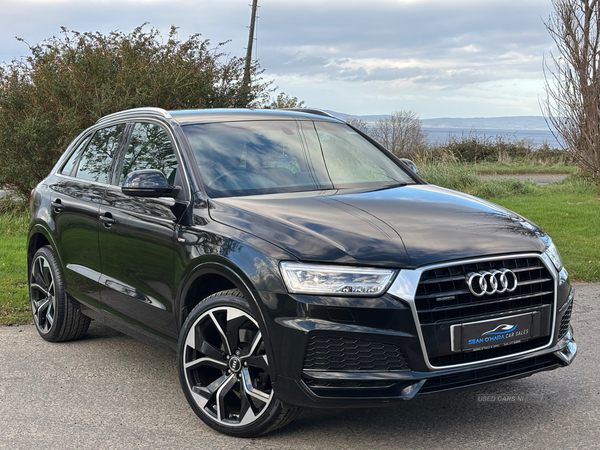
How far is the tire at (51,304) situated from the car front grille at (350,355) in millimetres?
2914

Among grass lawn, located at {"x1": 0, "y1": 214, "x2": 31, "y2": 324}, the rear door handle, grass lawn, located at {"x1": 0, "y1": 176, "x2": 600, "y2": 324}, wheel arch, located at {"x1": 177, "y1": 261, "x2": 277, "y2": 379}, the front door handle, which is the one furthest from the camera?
grass lawn, located at {"x1": 0, "y1": 176, "x2": 600, "y2": 324}

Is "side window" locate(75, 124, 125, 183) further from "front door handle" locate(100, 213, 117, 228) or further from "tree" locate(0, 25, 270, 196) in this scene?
"tree" locate(0, 25, 270, 196)

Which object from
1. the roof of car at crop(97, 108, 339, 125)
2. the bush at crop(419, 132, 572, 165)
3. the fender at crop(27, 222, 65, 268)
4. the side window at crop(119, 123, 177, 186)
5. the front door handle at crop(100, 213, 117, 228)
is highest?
the roof of car at crop(97, 108, 339, 125)

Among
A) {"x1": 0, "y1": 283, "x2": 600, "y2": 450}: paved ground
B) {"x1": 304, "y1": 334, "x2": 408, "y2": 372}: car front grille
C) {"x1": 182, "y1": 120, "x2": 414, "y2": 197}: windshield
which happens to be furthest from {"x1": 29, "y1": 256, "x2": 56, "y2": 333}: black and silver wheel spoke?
{"x1": 304, "y1": 334, "x2": 408, "y2": 372}: car front grille

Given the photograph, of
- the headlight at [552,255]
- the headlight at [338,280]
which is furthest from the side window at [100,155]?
the headlight at [552,255]

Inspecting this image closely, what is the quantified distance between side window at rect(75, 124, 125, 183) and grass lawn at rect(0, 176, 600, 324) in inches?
69.7

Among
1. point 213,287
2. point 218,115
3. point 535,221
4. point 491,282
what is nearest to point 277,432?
→ point 213,287

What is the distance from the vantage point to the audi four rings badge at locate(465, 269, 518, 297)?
3455 mm

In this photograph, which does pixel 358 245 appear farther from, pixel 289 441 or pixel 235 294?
pixel 289 441

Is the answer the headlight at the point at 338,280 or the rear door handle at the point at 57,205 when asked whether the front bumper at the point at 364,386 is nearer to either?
the headlight at the point at 338,280

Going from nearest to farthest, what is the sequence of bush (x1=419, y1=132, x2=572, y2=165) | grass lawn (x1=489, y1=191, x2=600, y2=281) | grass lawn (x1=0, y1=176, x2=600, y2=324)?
1. grass lawn (x1=0, y1=176, x2=600, y2=324)
2. grass lawn (x1=489, y1=191, x2=600, y2=281)
3. bush (x1=419, y1=132, x2=572, y2=165)

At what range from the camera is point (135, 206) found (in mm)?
4672

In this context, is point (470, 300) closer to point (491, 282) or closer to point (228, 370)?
point (491, 282)

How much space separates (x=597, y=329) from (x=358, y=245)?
11.0 ft
